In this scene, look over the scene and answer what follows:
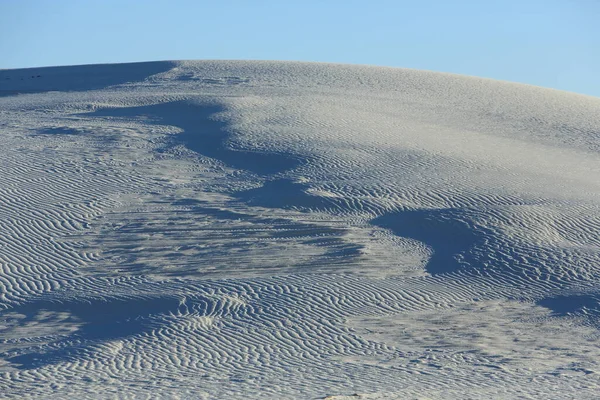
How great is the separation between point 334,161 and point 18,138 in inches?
369

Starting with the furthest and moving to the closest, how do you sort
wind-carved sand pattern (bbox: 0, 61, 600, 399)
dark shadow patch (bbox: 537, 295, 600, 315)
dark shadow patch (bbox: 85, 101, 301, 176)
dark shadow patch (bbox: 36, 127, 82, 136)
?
1. dark shadow patch (bbox: 36, 127, 82, 136)
2. dark shadow patch (bbox: 85, 101, 301, 176)
3. dark shadow patch (bbox: 537, 295, 600, 315)
4. wind-carved sand pattern (bbox: 0, 61, 600, 399)

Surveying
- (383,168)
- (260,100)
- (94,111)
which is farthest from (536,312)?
(94,111)

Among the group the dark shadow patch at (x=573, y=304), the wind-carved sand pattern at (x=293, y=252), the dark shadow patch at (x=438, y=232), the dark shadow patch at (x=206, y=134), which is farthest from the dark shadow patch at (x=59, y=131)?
the dark shadow patch at (x=573, y=304)

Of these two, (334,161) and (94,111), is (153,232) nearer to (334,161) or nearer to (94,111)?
(334,161)

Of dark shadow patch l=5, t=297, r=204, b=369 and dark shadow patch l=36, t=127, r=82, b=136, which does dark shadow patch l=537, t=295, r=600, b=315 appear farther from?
dark shadow patch l=36, t=127, r=82, b=136

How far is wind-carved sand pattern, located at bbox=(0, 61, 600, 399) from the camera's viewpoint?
12031 mm

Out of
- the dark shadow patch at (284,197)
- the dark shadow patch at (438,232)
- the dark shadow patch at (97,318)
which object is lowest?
the dark shadow patch at (97,318)

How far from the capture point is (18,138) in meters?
24.3

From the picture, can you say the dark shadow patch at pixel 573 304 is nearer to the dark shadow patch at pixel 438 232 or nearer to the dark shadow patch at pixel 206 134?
the dark shadow patch at pixel 438 232

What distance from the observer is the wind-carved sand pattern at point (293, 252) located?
12031 millimetres

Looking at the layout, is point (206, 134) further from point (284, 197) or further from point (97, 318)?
point (97, 318)

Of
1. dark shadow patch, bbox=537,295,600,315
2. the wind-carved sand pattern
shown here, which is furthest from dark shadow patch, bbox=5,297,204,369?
dark shadow patch, bbox=537,295,600,315

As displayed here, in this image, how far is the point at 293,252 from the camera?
16.4 m

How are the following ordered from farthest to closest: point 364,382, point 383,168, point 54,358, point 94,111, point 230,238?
point 94,111, point 383,168, point 230,238, point 54,358, point 364,382
